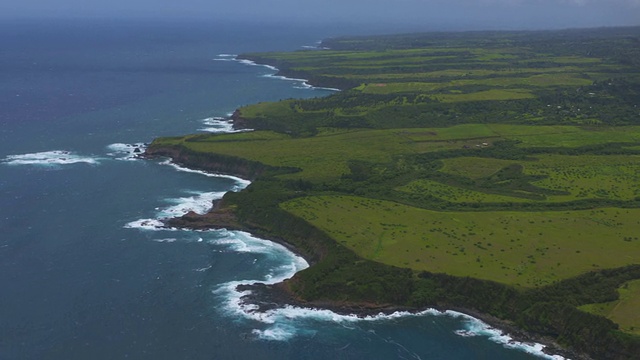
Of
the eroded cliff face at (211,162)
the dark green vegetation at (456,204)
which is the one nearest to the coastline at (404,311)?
the dark green vegetation at (456,204)

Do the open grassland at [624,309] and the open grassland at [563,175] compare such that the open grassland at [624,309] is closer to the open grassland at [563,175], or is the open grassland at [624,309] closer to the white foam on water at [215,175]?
the open grassland at [563,175]

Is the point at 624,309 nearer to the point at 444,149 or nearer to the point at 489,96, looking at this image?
the point at 444,149

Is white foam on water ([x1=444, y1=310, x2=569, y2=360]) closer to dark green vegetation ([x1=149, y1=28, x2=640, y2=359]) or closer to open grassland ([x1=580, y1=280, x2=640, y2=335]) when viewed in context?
dark green vegetation ([x1=149, y1=28, x2=640, y2=359])

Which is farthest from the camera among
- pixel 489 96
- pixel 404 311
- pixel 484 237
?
pixel 489 96

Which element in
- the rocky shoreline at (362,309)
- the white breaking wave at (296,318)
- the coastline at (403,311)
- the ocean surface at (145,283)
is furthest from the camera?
the white breaking wave at (296,318)

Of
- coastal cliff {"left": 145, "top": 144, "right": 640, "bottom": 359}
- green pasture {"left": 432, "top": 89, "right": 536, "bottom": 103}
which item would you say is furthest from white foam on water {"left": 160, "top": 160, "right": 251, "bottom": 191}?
green pasture {"left": 432, "top": 89, "right": 536, "bottom": 103}

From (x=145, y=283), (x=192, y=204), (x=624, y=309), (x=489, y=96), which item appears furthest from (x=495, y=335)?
(x=489, y=96)
